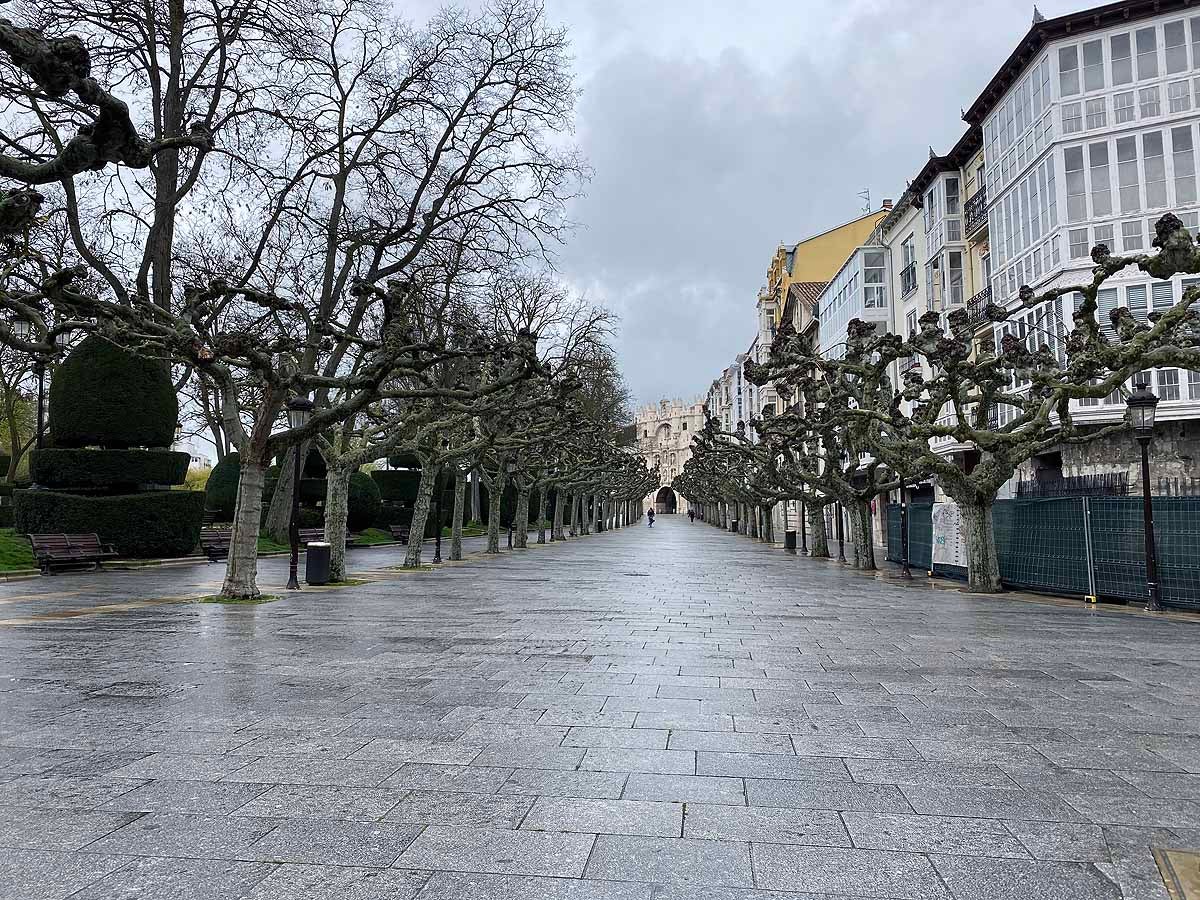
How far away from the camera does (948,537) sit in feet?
71.1

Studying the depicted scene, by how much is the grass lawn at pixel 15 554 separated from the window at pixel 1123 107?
1253 inches

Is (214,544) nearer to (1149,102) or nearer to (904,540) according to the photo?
(904,540)

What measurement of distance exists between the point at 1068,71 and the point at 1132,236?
5.60 m

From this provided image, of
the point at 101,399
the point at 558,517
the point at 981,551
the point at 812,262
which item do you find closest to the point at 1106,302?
the point at 981,551

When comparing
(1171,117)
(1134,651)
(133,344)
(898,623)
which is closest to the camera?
(1134,651)

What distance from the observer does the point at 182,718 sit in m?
6.55

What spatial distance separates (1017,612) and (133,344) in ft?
58.4

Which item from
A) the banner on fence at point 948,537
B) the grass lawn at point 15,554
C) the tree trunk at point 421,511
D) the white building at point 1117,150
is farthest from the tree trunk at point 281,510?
the white building at point 1117,150

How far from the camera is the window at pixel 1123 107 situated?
85.1 ft

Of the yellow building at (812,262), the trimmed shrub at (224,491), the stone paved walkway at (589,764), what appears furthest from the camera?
the yellow building at (812,262)

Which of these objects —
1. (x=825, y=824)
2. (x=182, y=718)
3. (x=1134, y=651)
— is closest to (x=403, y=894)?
(x=825, y=824)

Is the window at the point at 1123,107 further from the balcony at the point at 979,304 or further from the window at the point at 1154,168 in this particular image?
the balcony at the point at 979,304

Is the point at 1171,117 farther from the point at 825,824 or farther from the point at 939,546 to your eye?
the point at 825,824

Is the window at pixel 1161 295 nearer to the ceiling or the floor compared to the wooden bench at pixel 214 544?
nearer to the ceiling
